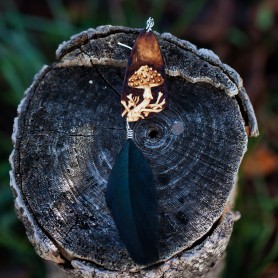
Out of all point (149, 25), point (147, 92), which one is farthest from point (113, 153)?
point (149, 25)

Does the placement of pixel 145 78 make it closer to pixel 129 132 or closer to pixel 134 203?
pixel 129 132

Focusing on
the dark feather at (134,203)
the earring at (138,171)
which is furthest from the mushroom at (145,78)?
the dark feather at (134,203)

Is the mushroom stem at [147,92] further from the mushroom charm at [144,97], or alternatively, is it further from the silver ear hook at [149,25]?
the silver ear hook at [149,25]

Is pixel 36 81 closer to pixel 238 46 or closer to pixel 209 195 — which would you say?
pixel 209 195

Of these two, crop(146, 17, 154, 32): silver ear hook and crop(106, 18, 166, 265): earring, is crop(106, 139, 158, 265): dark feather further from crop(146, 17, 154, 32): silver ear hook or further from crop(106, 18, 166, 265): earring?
crop(146, 17, 154, 32): silver ear hook

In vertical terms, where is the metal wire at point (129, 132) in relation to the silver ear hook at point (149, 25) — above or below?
below

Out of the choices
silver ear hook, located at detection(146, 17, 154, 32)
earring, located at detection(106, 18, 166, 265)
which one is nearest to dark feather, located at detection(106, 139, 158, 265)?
earring, located at detection(106, 18, 166, 265)

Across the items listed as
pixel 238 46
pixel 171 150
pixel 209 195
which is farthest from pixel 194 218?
pixel 238 46

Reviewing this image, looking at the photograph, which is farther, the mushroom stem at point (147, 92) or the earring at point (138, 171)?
the mushroom stem at point (147, 92)
